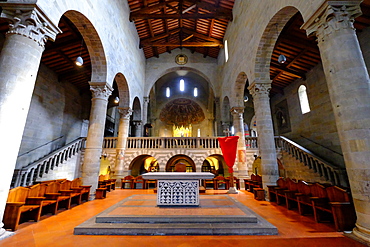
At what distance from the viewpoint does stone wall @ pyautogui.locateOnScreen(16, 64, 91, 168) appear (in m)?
9.07

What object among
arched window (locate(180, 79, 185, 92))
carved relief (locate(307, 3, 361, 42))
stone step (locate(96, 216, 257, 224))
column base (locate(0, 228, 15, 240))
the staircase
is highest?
arched window (locate(180, 79, 185, 92))

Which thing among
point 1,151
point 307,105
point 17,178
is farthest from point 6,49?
point 307,105

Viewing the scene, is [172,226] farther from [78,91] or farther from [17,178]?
[78,91]

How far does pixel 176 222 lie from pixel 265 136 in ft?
16.0

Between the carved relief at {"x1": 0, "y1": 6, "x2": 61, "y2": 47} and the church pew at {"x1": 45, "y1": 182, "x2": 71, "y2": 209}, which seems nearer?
the carved relief at {"x1": 0, "y1": 6, "x2": 61, "y2": 47}

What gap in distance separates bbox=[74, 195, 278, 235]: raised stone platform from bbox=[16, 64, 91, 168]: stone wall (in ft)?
25.3

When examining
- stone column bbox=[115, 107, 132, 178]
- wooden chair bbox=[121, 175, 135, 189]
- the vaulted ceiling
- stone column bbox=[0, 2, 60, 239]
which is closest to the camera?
stone column bbox=[0, 2, 60, 239]

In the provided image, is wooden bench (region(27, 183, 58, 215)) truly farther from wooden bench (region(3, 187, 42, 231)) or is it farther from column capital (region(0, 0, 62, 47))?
column capital (region(0, 0, 62, 47))

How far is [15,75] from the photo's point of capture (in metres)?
3.48

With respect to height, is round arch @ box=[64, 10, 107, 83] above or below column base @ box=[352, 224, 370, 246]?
above

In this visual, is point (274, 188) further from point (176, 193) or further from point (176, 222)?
point (176, 222)

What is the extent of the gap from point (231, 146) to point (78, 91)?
12.0m

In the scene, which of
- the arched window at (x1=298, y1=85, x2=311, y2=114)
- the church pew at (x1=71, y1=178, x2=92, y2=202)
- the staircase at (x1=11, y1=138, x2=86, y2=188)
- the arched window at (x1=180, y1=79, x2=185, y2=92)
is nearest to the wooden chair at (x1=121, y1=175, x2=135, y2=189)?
the staircase at (x1=11, y1=138, x2=86, y2=188)

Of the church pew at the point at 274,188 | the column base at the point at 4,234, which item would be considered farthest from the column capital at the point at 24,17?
the church pew at the point at 274,188
